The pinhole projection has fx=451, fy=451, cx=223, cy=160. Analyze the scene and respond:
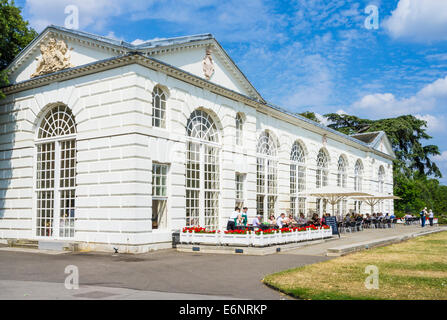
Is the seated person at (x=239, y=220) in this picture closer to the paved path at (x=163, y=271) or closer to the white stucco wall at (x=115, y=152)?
the white stucco wall at (x=115, y=152)

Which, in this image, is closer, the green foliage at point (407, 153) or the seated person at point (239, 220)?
the seated person at point (239, 220)

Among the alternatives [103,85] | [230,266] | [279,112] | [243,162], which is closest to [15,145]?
[103,85]

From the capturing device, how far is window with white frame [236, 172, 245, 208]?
78.5ft

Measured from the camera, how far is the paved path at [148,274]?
8.40 metres

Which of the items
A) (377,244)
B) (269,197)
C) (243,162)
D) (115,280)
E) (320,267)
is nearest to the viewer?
(115,280)

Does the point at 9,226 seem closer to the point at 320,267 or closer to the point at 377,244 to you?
the point at 320,267

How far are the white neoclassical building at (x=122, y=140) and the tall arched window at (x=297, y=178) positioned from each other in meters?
6.27

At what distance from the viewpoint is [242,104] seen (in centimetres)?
2420

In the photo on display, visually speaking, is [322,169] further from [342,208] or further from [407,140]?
[407,140]

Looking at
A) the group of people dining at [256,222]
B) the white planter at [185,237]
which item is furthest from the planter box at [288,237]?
→ the white planter at [185,237]

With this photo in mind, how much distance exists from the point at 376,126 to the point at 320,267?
49012mm

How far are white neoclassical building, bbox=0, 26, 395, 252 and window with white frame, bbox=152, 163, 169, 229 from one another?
53mm

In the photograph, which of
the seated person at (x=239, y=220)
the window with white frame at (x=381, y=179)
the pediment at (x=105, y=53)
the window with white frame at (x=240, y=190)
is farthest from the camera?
the window with white frame at (x=381, y=179)

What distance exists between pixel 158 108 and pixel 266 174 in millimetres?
10897
